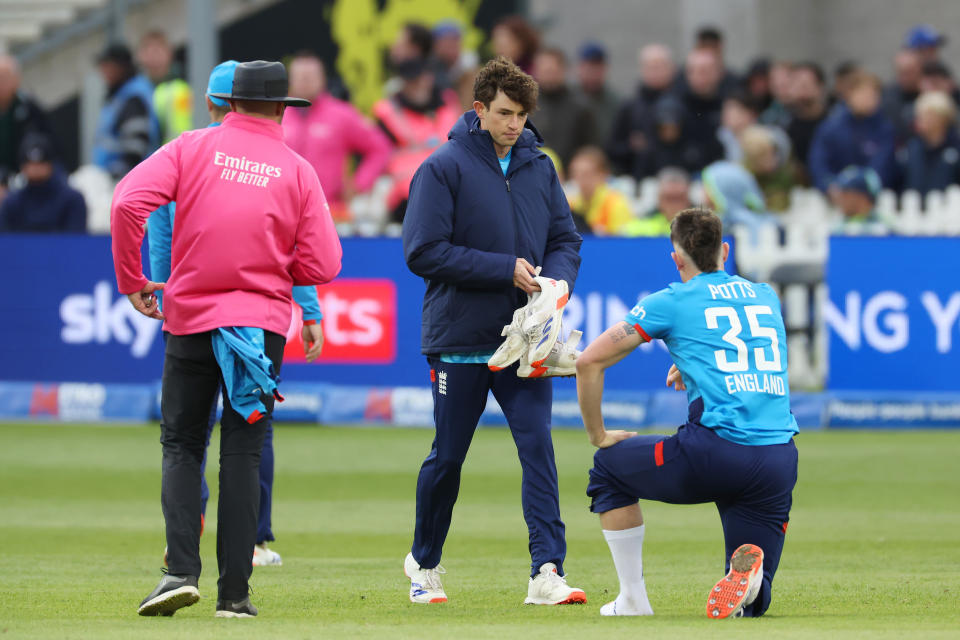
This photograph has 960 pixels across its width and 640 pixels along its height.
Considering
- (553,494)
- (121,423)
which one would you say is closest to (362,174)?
(121,423)

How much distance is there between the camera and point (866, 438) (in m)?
14.6

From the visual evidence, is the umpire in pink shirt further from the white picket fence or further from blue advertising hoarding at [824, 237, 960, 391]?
the white picket fence

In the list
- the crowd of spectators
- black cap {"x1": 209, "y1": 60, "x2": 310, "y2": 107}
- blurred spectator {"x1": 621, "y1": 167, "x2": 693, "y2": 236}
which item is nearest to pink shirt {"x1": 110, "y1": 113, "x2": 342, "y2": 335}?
black cap {"x1": 209, "y1": 60, "x2": 310, "y2": 107}

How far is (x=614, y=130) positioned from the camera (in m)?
19.4

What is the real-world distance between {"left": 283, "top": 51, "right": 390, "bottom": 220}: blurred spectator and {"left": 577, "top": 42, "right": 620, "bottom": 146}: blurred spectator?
2.85 metres

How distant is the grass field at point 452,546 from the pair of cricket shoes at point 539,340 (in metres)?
1.01

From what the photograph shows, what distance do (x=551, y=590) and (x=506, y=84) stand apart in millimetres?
2143

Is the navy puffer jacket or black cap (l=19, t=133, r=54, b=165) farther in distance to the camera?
black cap (l=19, t=133, r=54, b=165)

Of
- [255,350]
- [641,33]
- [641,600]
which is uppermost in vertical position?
[641,33]

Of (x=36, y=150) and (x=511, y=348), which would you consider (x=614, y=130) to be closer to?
(x=36, y=150)

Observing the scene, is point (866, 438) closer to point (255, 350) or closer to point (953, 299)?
point (953, 299)

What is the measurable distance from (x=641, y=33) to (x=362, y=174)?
33.4 ft

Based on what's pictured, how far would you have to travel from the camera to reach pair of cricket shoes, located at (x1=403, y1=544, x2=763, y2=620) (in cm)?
649

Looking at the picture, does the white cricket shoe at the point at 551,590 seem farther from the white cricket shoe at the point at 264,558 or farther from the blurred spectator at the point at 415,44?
the blurred spectator at the point at 415,44
